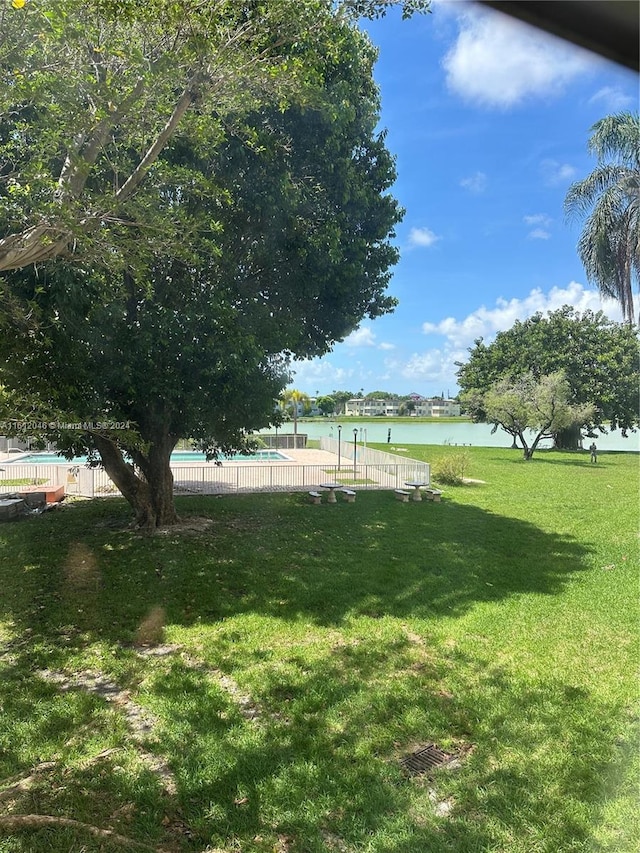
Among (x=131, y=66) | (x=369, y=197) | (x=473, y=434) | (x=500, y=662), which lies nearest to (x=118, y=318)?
(x=131, y=66)

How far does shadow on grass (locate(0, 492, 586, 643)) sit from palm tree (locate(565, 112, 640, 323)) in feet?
21.9

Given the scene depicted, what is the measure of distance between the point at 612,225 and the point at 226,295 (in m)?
9.73

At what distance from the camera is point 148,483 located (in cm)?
998

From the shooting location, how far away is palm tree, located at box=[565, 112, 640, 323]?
11.2m

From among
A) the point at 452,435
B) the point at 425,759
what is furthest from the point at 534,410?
the point at 425,759

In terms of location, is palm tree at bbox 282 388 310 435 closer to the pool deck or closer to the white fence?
the pool deck

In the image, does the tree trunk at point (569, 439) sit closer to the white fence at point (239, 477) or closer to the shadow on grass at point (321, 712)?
the white fence at point (239, 477)

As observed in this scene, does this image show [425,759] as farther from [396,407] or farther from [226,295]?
[396,407]

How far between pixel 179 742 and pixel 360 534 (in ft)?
21.4

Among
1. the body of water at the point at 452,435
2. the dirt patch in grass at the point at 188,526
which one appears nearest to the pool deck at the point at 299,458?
the body of water at the point at 452,435

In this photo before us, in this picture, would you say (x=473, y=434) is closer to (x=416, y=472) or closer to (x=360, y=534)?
(x=416, y=472)

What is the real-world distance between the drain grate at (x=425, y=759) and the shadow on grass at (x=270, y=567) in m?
2.36

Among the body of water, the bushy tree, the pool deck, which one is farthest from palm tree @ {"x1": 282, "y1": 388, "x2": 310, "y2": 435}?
the bushy tree

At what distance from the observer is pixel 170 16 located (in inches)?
136
